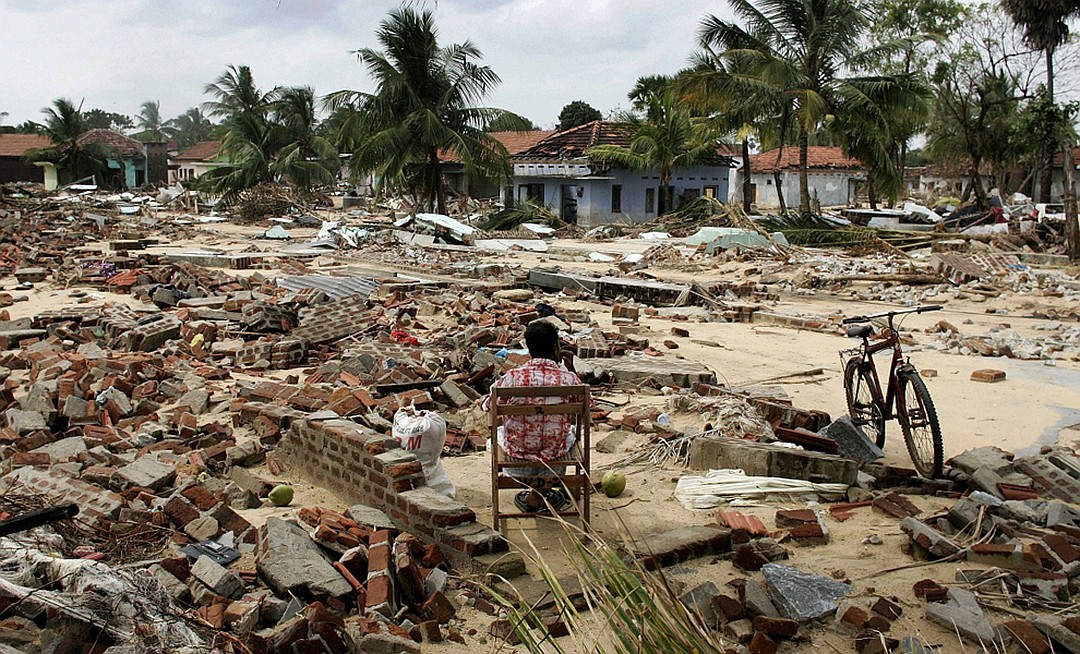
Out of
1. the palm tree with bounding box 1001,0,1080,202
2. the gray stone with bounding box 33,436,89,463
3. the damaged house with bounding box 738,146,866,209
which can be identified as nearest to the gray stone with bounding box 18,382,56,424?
the gray stone with bounding box 33,436,89,463

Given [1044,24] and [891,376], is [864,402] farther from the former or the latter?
[1044,24]

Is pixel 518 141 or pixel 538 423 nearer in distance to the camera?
pixel 538 423

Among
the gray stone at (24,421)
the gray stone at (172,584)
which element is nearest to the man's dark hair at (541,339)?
the gray stone at (172,584)

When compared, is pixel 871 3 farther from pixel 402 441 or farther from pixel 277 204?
pixel 402 441

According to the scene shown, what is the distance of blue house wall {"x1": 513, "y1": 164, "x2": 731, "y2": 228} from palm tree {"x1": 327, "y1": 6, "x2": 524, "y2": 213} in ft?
16.9

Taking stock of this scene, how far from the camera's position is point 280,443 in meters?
6.61

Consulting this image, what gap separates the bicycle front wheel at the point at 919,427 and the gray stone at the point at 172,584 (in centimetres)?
451

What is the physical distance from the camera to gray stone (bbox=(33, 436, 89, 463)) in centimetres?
607

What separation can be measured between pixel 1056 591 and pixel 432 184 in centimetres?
2926

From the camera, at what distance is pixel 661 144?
34.2m

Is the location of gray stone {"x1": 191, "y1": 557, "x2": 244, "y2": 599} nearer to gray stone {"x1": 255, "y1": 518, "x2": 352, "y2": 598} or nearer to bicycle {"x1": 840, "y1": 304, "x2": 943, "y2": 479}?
gray stone {"x1": 255, "y1": 518, "x2": 352, "y2": 598}

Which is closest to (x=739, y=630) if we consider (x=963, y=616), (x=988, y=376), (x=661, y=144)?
(x=963, y=616)

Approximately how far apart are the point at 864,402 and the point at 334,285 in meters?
10.2

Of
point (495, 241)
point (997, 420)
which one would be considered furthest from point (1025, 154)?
point (997, 420)
